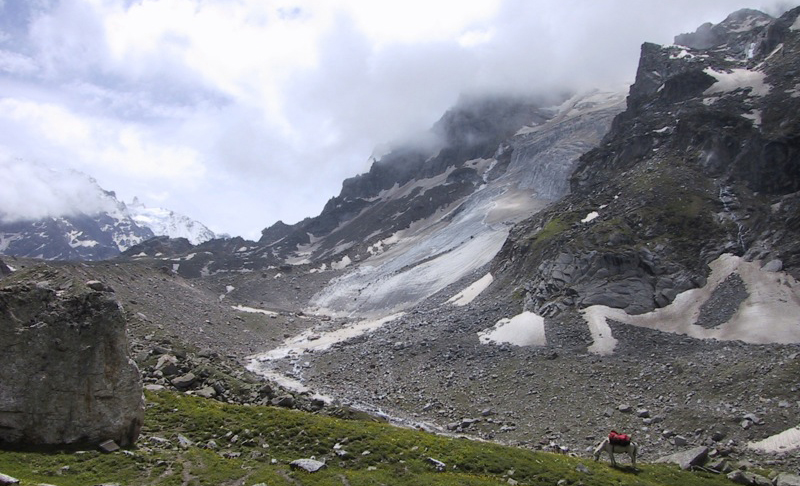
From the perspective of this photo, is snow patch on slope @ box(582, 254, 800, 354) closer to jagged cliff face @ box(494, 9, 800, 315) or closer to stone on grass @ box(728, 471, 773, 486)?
jagged cliff face @ box(494, 9, 800, 315)

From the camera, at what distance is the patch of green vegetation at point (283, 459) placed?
888 inches

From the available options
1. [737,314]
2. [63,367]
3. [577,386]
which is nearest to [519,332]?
[577,386]

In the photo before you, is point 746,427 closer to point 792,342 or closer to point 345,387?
point 792,342

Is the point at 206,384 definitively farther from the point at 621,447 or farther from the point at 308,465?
the point at 621,447

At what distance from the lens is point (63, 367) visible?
24.6 m

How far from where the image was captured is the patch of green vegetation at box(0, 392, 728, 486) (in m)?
22.6

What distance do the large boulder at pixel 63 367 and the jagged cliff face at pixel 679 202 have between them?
6180 cm

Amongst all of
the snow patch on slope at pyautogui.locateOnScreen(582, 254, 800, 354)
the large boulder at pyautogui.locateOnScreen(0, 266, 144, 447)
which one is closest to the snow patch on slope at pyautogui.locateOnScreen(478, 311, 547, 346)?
the snow patch on slope at pyautogui.locateOnScreen(582, 254, 800, 354)

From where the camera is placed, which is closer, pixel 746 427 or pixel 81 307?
pixel 81 307

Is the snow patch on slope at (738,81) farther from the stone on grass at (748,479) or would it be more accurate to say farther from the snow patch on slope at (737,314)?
the stone on grass at (748,479)

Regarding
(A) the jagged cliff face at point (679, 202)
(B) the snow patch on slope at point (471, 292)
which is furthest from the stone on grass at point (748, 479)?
(B) the snow patch on slope at point (471, 292)

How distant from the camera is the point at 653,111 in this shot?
142 metres

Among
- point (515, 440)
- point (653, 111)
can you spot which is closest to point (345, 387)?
point (515, 440)

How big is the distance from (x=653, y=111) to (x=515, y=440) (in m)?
121
